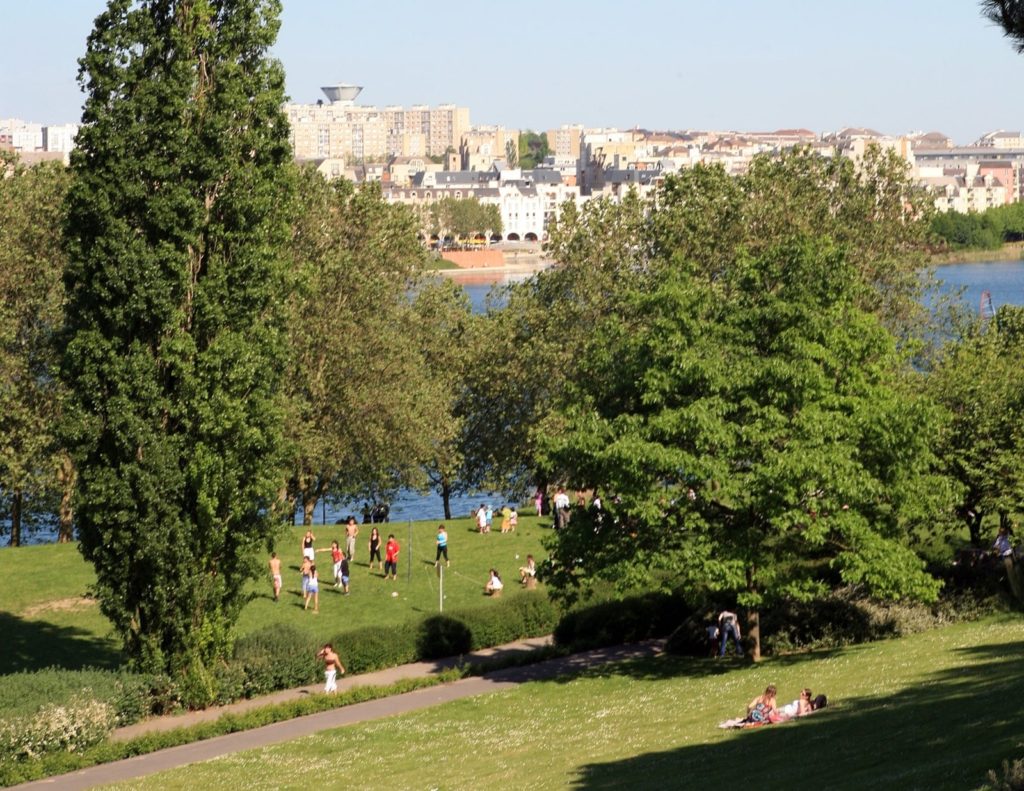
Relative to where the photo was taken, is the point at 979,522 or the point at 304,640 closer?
the point at 304,640

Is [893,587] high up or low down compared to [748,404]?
down

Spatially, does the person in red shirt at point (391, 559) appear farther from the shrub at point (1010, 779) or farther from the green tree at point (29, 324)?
the shrub at point (1010, 779)

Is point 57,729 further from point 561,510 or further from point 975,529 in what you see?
point 975,529

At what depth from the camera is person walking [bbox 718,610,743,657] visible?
1209 inches

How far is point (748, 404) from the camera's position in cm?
3003

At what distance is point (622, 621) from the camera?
3419cm

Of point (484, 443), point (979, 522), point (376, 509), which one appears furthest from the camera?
point (484, 443)

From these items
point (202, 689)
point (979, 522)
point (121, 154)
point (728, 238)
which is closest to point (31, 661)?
point (202, 689)

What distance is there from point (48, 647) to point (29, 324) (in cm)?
1423

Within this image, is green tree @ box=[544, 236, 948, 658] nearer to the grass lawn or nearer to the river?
the grass lawn

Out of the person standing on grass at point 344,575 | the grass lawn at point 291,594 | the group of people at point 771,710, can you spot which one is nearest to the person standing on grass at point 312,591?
the grass lawn at point 291,594

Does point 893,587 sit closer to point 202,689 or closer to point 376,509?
point 202,689

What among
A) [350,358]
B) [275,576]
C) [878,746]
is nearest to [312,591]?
[275,576]

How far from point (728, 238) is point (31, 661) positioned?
2687 cm
